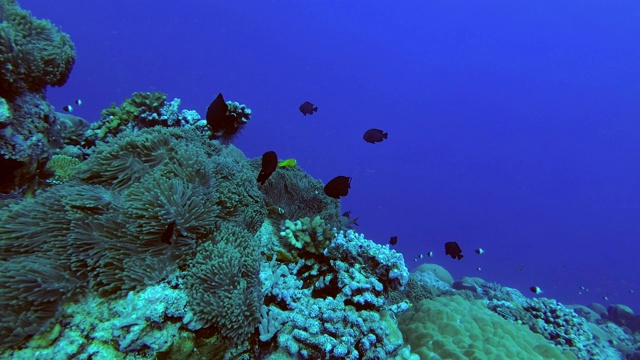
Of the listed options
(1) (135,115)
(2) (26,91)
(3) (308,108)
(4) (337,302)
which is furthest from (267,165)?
(3) (308,108)

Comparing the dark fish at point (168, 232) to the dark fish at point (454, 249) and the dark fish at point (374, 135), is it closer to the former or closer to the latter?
the dark fish at point (374, 135)

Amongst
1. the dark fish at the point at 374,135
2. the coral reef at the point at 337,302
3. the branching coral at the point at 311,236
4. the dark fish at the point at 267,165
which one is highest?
the dark fish at the point at 374,135

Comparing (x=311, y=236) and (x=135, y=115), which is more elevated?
(x=135, y=115)

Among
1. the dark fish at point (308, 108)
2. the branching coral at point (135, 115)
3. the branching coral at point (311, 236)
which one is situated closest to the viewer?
the branching coral at point (311, 236)

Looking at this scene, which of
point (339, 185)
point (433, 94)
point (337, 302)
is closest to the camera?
point (337, 302)

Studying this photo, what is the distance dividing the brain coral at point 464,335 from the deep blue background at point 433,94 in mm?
90079

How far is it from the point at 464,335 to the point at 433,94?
148670mm

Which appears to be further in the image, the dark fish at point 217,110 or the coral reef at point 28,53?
the dark fish at point 217,110

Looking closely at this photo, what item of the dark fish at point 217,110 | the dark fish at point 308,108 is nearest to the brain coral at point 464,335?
the dark fish at point 217,110

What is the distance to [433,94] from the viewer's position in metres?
141

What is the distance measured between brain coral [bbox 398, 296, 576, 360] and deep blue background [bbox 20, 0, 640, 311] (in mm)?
90079

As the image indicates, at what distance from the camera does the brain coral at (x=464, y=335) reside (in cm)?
438

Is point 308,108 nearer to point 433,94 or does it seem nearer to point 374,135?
point 374,135

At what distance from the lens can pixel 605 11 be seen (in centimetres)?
11456
